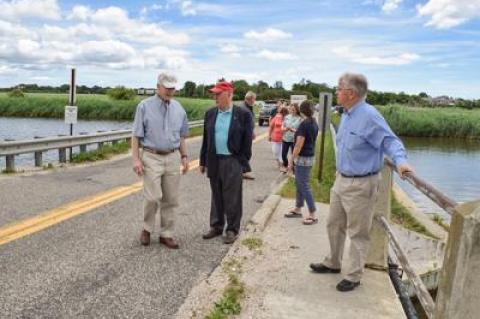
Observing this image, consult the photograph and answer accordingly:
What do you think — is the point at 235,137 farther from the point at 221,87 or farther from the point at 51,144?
the point at 51,144

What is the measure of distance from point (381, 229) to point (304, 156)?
8.83 feet

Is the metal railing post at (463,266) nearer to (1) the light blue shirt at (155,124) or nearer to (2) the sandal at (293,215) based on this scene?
(1) the light blue shirt at (155,124)

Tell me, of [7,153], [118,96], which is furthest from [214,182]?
[118,96]

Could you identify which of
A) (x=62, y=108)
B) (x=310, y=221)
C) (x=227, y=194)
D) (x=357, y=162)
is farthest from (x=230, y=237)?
(x=62, y=108)

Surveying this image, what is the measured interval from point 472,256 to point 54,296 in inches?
143

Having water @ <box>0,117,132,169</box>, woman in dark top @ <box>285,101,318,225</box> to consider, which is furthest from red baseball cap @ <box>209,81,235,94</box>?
water @ <box>0,117,132,169</box>

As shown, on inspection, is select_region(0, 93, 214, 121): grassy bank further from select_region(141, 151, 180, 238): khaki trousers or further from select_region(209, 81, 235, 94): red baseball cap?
select_region(141, 151, 180, 238): khaki trousers

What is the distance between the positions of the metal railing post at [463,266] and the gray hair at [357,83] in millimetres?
2706

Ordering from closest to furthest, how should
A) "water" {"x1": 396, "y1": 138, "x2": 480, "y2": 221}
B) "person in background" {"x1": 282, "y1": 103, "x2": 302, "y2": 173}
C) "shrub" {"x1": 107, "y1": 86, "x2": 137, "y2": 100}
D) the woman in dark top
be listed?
the woman in dark top < "person in background" {"x1": 282, "y1": 103, "x2": 302, "y2": 173} < "water" {"x1": 396, "y1": 138, "x2": 480, "y2": 221} < "shrub" {"x1": 107, "y1": 86, "x2": 137, "y2": 100}

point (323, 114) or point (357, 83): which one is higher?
point (357, 83)

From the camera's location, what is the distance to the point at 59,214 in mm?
7941

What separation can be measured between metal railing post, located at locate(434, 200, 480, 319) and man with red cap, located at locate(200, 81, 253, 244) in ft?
14.4

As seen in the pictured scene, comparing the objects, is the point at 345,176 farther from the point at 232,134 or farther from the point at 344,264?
the point at 232,134

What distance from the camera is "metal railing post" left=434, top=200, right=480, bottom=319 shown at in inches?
94.7
